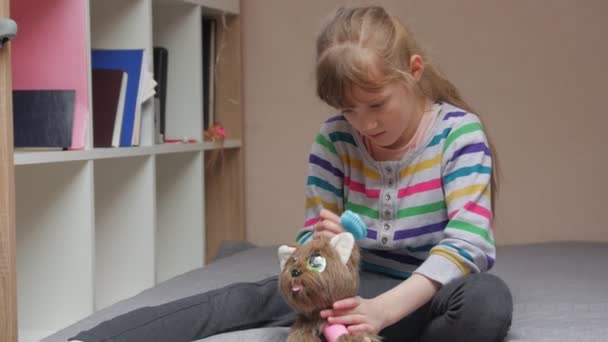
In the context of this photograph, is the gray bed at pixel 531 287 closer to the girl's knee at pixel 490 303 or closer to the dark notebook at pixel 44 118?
the girl's knee at pixel 490 303

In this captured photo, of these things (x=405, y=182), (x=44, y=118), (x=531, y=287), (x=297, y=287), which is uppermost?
(x=44, y=118)

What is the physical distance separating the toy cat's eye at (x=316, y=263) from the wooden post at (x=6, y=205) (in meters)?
0.48

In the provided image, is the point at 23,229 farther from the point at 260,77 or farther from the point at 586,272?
the point at 586,272

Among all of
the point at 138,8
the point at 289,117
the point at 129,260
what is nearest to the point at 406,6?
the point at 289,117

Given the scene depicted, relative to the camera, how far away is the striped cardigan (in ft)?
3.72

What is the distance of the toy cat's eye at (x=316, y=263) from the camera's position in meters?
0.97

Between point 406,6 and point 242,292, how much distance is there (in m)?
1.17

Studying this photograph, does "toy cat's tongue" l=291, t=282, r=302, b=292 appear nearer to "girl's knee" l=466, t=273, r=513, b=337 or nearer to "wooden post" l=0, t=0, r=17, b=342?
"girl's knee" l=466, t=273, r=513, b=337

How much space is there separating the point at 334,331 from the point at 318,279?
0.07m

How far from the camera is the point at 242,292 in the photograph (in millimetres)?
1196

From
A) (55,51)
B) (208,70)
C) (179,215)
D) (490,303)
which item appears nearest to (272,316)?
(490,303)

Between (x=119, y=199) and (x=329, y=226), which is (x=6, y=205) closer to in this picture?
(x=329, y=226)

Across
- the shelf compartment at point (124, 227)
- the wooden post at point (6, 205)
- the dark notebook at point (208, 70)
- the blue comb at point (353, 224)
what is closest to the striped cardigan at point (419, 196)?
the blue comb at point (353, 224)

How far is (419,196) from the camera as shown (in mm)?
1236
